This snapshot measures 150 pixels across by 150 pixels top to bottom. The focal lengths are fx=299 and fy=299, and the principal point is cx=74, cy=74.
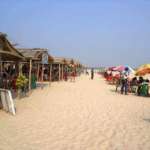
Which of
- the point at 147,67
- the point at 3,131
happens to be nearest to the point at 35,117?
the point at 3,131

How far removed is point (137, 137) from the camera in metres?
7.29

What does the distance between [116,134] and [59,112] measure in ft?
11.6

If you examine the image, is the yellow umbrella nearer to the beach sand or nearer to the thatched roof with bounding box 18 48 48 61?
the thatched roof with bounding box 18 48 48 61

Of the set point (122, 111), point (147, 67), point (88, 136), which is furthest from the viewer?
point (147, 67)

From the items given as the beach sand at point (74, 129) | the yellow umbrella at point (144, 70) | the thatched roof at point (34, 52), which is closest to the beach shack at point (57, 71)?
the thatched roof at point (34, 52)

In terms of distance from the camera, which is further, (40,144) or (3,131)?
(3,131)

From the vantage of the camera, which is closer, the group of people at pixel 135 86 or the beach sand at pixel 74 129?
the beach sand at pixel 74 129

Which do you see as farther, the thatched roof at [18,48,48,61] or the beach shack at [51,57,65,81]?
the beach shack at [51,57,65,81]

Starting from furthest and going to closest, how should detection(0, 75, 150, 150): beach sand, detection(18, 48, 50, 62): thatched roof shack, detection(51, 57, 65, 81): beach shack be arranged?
detection(51, 57, 65, 81): beach shack
detection(18, 48, 50, 62): thatched roof shack
detection(0, 75, 150, 150): beach sand

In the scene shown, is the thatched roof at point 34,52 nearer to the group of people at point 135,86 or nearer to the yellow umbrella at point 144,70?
the group of people at point 135,86

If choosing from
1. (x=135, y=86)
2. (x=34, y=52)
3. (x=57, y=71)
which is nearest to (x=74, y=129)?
(x=135, y=86)

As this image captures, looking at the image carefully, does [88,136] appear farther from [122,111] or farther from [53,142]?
[122,111]

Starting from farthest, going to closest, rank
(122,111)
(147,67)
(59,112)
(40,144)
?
(147,67), (122,111), (59,112), (40,144)

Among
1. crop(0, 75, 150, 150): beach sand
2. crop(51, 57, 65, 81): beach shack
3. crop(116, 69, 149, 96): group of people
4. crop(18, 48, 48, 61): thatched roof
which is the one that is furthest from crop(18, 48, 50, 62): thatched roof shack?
crop(51, 57, 65, 81): beach shack
